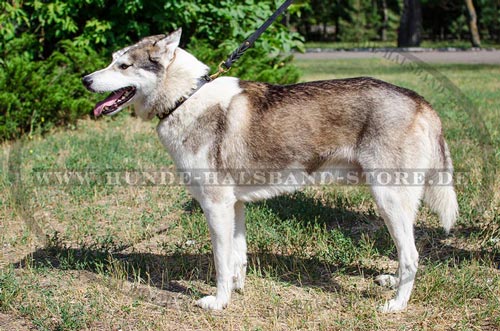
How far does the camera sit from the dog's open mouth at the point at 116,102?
407cm

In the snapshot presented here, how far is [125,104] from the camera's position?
13.4 feet

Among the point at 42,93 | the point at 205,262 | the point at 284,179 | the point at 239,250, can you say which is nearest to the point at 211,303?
the point at 239,250

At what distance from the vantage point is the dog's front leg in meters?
3.97

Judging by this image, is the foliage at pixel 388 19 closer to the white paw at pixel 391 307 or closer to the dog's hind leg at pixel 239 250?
the dog's hind leg at pixel 239 250

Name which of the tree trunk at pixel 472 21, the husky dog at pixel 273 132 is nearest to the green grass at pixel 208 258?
the husky dog at pixel 273 132

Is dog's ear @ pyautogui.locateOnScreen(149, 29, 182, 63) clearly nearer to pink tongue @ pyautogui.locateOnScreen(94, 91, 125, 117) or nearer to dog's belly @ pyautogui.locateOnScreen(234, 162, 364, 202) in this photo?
pink tongue @ pyautogui.locateOnScreen(94, 91, 125, 117)

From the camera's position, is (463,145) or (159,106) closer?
(159,106)

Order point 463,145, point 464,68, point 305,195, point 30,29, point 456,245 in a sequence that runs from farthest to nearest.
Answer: point 464,68 → point 30,29 → point 463,145 → point 305,195 → point 456,245

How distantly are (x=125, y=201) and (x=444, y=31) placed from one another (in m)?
43.1

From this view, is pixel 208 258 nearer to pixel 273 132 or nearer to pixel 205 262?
pixel 205 262

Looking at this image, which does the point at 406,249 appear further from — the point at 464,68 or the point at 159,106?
the point at 464,68

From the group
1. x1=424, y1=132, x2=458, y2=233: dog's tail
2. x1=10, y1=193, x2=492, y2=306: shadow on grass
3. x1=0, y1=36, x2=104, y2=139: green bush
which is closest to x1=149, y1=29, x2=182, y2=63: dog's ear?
x1=10, y1=193, x2=492, y2=306: shadow on grass

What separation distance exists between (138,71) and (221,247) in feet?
4.39

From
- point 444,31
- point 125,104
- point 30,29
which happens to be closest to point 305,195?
point 125,104
